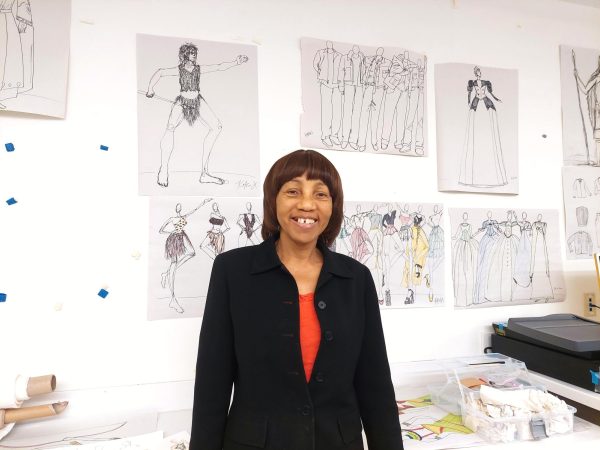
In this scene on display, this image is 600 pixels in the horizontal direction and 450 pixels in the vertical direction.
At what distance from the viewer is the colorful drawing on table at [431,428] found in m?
1.03

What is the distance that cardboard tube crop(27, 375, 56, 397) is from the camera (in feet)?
3.54

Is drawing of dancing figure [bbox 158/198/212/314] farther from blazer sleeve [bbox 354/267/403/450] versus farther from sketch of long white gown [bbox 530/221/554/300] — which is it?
sketch of long white gown [bbox 530/221/554/300]

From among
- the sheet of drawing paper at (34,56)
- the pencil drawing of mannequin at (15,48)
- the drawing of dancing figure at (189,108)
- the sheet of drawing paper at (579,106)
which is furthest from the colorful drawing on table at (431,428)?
the pencil drawing of mannequin at (15,48)

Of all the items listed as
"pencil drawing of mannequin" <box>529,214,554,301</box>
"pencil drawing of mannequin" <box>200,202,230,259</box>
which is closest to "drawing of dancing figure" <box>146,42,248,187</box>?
"pencil drawing of mannequin" <box>200,202,230,259</box>

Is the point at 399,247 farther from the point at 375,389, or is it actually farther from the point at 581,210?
the point at 581,210

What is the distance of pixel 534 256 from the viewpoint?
1.62 metres

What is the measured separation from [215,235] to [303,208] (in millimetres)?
522

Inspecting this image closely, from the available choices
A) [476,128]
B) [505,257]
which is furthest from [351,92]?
[505,257]

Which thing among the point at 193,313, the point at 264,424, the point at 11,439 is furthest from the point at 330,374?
the point at 11,439

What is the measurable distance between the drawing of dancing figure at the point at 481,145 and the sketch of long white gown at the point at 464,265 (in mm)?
209

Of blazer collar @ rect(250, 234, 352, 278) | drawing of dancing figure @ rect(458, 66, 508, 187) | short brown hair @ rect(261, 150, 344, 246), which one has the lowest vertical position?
blazer collar @ rect(250, 234, 352, 278)

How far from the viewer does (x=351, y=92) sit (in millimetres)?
1463

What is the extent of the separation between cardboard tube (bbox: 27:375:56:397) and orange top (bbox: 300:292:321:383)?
76cm

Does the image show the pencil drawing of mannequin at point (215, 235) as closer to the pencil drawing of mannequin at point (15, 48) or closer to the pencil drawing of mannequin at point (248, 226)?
the pencil drawing of mannequin at point (248, 226)
